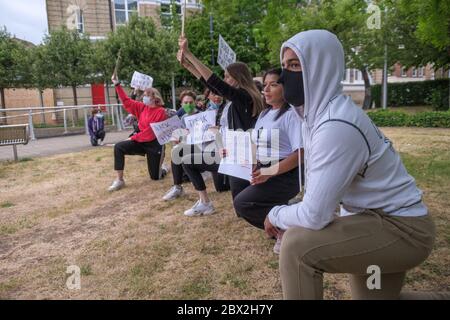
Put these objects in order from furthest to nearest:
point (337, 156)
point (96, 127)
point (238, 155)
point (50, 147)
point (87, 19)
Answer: point (87, 19), point (96, 127), point (50, 147), point (238, 155), point (337, 156)

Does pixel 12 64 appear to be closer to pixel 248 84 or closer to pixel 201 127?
pixel 201 127

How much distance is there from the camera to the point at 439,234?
158 inches

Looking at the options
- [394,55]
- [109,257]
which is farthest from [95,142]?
[394,55]

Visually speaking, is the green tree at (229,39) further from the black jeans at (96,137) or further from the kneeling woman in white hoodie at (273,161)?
the kneeling woman in white hoodie at (273,161)

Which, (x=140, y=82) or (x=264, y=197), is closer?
(x=264, y=197)

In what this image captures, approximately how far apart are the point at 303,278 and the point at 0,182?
739 centimetres

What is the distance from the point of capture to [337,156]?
1769 millimetres

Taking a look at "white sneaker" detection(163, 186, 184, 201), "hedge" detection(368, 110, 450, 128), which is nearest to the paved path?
"white sneaker" detection(163, 186, 184, 201)

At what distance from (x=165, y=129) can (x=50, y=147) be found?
→ 787 cm

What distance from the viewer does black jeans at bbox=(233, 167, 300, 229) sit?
3.45 metres

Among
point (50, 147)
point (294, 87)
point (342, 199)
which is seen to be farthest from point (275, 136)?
point (50, 147)

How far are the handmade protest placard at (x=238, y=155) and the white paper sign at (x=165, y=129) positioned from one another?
8.62 ft

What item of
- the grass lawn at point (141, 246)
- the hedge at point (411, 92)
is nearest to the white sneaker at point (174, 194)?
the grass lawn at point (141, 246)
